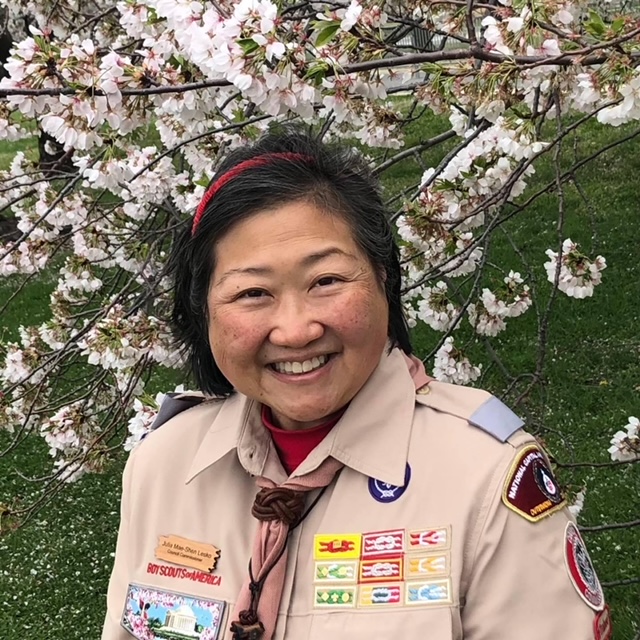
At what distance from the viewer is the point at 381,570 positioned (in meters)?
1.29

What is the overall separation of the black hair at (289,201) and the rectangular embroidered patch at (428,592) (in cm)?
50

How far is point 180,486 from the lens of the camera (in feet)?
5.05

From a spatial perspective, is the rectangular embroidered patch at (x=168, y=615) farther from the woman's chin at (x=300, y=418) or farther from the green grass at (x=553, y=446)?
the green grass at (x=553, y=446)

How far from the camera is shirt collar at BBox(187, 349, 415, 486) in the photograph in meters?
1.36

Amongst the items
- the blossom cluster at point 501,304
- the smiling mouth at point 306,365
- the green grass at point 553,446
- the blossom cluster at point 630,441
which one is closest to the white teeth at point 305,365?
A: the smiling mouth at point 306,365

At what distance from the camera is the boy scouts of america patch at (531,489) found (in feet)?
4.04

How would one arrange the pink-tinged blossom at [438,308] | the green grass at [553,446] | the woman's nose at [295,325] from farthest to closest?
1. the green grass at [553,446]
2. the pink-tinged blossom at [438,308]
3. the woman's nose at [295,325]

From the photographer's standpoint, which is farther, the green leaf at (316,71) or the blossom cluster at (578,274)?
the blossom cluster at (578,274)

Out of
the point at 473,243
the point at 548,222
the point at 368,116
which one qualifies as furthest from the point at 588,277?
the point at 548,222

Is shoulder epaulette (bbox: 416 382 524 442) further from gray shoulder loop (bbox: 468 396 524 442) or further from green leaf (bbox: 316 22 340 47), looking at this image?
green leaf (bbox: 316 22 340 47)

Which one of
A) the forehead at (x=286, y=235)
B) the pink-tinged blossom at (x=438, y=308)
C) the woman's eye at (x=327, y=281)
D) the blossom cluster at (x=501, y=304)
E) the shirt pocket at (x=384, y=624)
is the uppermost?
the blossom cluster at (x=501, y=304)

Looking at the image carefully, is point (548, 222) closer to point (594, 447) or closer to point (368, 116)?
point (594, 447)

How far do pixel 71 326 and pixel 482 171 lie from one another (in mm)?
1781

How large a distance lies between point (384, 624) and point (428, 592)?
89 millimetres
